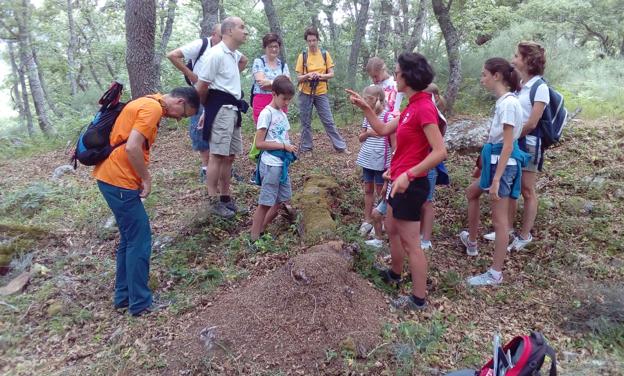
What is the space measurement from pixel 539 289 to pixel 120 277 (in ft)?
13.3

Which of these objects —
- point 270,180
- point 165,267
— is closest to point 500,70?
point 270,180

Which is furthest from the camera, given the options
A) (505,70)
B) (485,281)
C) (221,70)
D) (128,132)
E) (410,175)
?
(221,70)

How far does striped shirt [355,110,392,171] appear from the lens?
14.6 ft

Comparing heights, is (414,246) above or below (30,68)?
below

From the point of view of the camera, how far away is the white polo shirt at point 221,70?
185 inches

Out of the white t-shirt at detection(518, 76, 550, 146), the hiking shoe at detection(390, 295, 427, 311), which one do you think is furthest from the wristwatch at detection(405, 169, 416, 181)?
the white t-shirt at detection(518, 76, 550, 146)

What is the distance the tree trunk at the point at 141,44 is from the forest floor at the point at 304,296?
3.15m

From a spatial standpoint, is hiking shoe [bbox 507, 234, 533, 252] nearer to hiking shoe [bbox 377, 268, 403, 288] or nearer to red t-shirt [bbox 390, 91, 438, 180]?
hiking shoe [bbox 377, 268, 403, 288]

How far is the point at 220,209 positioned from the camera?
5.15 meters

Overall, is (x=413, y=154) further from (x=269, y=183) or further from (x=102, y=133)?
(x=102, y=133)

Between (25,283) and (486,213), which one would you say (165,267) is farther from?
(486,213)

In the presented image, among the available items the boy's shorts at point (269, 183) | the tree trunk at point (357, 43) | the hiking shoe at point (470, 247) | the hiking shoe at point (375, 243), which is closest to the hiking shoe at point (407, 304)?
the hiking shoe at point (375, 243)

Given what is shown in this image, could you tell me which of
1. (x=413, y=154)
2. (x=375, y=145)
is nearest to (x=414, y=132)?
(x=413, y=154)

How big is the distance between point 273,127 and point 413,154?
5.44 ft
